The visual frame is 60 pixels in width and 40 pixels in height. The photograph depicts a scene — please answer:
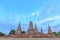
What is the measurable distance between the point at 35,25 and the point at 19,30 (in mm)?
10938

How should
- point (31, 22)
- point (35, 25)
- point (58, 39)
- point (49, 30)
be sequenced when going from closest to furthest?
point (58, 39)
point (49, 30)
point (31, 22)
point (35, 25)

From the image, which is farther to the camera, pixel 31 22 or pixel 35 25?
pixel 35 25

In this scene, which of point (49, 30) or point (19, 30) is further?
point (19, 30)

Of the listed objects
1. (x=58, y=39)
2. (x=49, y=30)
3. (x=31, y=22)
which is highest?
(x=31, y=22)

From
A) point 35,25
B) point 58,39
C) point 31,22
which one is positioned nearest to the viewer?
point 58,39

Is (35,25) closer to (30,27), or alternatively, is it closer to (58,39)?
(30,27)

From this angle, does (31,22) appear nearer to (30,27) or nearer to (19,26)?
(30,27)

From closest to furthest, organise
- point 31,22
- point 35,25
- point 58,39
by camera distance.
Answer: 1. point 58,39
2. point 31,22
3. point 35,25

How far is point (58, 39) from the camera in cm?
3391

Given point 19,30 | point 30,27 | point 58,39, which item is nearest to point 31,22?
point 30,27

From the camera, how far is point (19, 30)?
7225 centimetres

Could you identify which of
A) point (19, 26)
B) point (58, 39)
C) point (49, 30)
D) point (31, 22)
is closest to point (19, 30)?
point (19, 26)

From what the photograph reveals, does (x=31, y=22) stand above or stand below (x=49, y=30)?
above

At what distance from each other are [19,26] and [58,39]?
43242 millimetres
